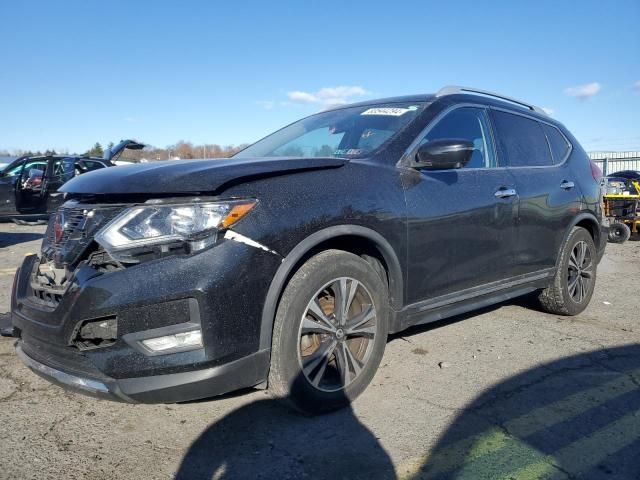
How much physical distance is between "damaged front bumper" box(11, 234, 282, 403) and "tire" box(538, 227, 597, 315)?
129 inches

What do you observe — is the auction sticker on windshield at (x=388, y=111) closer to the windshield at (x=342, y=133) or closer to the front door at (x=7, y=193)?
the windshield at (x=342, y=133)

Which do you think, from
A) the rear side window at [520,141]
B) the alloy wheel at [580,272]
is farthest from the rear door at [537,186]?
the alloy wheel at [580,272]

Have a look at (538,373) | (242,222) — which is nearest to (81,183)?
(242,222)

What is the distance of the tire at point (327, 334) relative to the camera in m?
2.57

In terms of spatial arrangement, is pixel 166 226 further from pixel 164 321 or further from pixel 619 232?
pixel 619 232

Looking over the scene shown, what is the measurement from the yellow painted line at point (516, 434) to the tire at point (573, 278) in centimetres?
138

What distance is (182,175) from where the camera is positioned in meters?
2.44

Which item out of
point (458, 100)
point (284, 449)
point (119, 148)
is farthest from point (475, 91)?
point (119, 148)

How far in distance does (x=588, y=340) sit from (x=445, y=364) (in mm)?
1423

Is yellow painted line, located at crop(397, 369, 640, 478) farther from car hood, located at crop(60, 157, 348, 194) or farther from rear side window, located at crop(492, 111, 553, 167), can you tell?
rear side window, located at crop(492, 111, 553, 167)

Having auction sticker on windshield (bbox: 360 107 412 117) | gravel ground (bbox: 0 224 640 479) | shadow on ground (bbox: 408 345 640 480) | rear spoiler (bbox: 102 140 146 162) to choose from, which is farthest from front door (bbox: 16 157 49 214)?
shadow on ground (bbox: 408 345 640 480)

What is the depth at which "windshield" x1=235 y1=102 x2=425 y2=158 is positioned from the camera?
3.47 meters

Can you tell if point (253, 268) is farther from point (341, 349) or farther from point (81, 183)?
point (81, 183)

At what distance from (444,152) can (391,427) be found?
1602 mm
